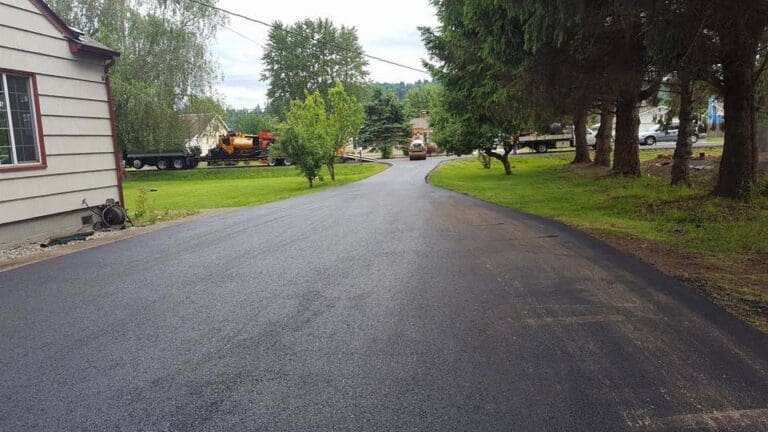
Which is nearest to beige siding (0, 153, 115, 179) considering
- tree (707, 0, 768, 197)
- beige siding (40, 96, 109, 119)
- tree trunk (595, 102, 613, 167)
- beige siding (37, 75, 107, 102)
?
beige siding (40, 96, 109, 119)

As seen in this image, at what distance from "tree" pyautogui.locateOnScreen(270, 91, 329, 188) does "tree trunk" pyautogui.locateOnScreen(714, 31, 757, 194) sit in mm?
17351

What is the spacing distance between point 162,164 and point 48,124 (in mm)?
32624

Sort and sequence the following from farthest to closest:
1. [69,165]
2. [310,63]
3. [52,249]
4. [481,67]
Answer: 1. [310,63]
2. [481,67]
3. [69,165]
4. [52,249]

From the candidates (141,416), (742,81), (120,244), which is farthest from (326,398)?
(742,81)

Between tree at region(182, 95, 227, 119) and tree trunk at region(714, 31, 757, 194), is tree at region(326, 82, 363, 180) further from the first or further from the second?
tree trunk at region(714, 31, 757, 194)

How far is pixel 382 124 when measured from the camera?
183 ft

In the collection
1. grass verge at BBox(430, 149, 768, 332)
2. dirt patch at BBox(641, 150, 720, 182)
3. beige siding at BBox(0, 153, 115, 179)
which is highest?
beige siding at BBox(0, 153, 115, 179)

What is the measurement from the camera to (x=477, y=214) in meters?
11.0

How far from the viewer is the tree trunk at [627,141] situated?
1853cm

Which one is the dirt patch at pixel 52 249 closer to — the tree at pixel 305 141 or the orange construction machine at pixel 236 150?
the tree at pixel 305 141

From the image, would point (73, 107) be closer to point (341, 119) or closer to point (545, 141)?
point (341, 119)

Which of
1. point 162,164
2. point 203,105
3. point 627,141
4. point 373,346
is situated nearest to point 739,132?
point 627,141

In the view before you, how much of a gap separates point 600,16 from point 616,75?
2618 mm

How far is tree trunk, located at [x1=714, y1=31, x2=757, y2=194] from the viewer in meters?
10.3
